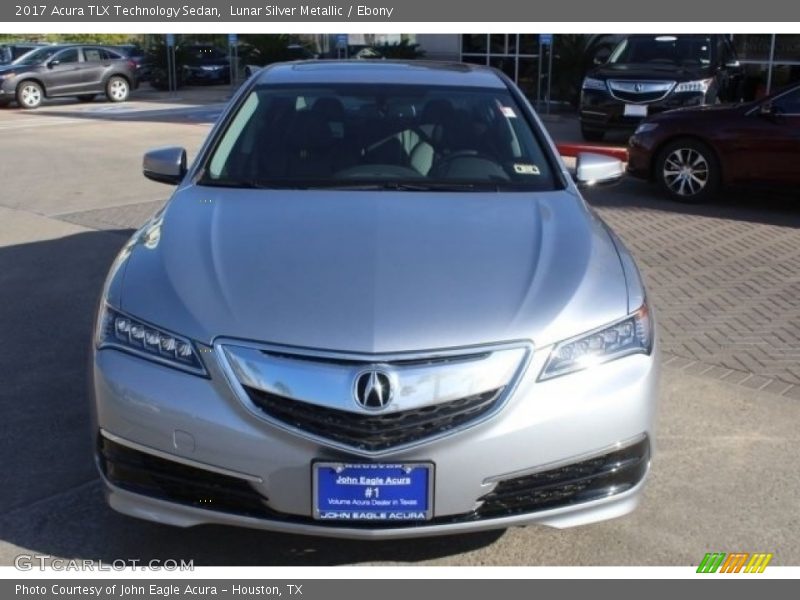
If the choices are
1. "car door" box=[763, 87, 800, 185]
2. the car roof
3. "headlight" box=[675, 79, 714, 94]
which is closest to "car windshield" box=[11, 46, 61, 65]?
"headlight" box=[675, 79, 714, 94]

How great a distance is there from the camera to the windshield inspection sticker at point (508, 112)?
15.8ft

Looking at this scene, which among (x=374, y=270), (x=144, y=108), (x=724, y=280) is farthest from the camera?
(x=144, y=108)

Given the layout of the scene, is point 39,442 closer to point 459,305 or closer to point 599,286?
point 459,305

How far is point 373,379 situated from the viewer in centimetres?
290

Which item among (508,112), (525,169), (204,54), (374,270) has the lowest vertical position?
(204,54)

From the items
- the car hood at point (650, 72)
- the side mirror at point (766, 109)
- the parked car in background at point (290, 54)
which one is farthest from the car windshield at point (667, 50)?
the parked car in background at point (290, 54)

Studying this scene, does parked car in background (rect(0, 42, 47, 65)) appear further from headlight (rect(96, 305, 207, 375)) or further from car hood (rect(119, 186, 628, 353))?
headlight (rect(96, 305, 207, 375))

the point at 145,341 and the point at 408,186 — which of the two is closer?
the point at 145,341

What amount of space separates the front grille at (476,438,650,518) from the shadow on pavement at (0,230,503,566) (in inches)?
19.6

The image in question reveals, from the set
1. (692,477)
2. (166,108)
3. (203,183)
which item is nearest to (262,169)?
(203,183)

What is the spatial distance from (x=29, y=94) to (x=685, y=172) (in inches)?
741

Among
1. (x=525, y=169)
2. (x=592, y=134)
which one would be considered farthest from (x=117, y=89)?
(x=525, y=169)

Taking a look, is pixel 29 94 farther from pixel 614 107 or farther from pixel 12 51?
pixel 614 107

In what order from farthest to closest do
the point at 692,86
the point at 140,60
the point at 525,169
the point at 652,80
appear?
the point at 140,60, the point at 652,80, the point at 692,86, the point at 525,169
